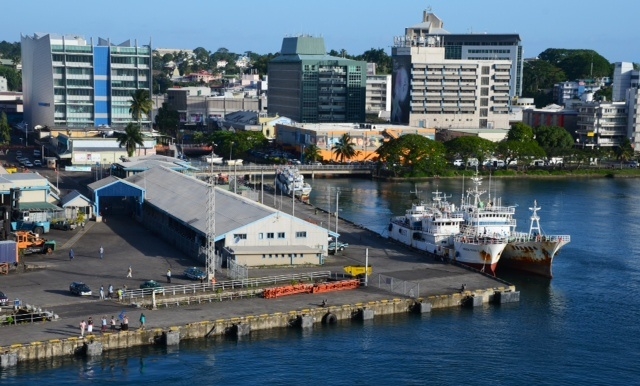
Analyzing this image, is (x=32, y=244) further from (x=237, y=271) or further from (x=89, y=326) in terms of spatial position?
(x=89, y=326)

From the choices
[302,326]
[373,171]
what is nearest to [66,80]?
[373,171]

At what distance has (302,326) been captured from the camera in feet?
106

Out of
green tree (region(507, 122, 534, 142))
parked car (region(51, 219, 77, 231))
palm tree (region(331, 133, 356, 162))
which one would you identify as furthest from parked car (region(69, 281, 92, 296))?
green tree (region(507, 122, 534, 142))

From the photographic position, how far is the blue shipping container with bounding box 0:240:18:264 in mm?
37406

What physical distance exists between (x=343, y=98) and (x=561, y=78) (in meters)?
57.1

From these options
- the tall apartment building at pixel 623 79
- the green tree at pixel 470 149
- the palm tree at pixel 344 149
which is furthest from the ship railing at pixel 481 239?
the tall apartment building at pixel 623 79

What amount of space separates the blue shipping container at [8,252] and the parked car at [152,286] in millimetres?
5938

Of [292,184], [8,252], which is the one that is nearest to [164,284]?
[8,252]

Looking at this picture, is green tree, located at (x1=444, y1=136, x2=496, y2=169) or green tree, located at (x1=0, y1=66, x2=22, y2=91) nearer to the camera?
green tree, located at (x1=444, y1=136, x2=496, y2=169)

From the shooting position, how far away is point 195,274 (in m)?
36.4

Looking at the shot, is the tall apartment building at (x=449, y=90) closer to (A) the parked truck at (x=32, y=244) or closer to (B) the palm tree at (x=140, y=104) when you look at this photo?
(B) the palm tree at (x=140, y=104)

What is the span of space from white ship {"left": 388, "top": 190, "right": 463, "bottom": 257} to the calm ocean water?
331 centimetres

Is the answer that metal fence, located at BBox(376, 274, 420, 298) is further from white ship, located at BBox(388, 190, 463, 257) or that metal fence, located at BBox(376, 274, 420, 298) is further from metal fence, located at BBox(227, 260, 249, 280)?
white ship, located at BBox(388, 190, 463, 257)

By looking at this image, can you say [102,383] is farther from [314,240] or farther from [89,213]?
[89,213]
